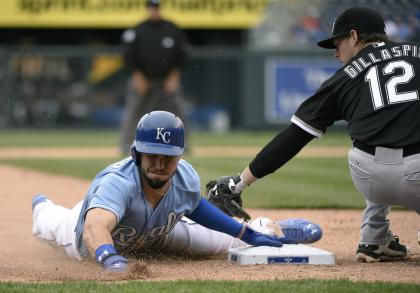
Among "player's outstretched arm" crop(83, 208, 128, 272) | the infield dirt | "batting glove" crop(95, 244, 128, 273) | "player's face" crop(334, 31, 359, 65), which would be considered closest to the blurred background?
the infield dirt

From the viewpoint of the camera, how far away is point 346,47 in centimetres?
492

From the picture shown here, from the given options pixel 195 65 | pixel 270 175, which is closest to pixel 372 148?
pixel 270 175

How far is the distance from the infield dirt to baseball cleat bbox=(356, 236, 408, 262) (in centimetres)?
6

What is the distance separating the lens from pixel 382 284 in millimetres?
4055

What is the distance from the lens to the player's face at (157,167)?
4434 mm

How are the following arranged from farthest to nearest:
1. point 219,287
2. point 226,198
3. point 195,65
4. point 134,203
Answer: point 195,65 → point 226,198 → point 134,203 → point 219,287

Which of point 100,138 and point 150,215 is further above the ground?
point 150,215

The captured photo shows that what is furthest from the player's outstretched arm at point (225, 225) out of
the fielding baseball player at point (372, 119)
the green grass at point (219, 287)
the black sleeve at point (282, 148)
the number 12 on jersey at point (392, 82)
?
the number 12 on jersey at point (392, 82)

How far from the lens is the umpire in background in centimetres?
1295

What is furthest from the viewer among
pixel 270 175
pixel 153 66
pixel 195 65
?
pixel 195 65

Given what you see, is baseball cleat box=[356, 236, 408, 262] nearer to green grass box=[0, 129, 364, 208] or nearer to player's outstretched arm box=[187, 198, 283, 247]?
player's outstretched arm box=[187, 198, 283, 247]

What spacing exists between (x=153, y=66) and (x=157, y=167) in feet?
29.2

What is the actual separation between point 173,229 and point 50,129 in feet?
54.0

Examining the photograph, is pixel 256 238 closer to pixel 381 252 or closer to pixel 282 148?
pixel 282 148
